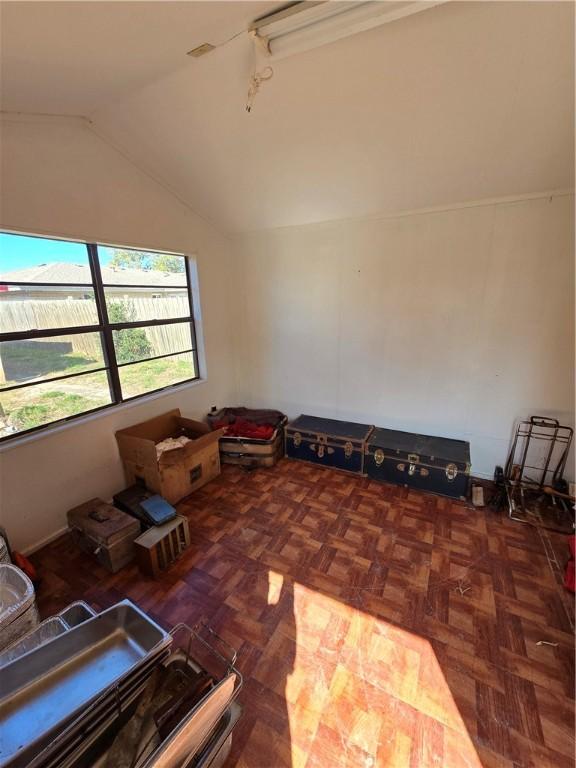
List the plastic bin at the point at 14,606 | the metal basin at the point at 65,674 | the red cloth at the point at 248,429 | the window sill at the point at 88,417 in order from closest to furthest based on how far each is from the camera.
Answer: the metal basin at the point at 65,674 → the plastic bin at the point at 14,606 → the window sill at the point at 88,417 → the red cloth at the point at 248,429

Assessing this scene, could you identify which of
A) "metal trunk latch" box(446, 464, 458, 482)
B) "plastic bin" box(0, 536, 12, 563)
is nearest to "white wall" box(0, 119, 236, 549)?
"plastic bin" box(0, 536, 12, 563)

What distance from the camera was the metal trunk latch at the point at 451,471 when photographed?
8.52ft

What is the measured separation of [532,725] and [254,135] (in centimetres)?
343

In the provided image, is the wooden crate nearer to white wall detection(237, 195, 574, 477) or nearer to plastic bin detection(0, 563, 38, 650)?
plastic bin detection(0, 563, 38, 650)

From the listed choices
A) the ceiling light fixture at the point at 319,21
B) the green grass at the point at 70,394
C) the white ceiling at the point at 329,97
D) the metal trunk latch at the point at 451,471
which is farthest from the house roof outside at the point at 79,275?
the metal trunk latch at the point at 451,471

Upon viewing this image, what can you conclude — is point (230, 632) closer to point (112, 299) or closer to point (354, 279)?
point (112, 299)

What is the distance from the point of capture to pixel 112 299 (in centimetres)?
260

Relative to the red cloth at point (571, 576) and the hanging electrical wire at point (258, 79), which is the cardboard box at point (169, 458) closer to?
the hanging electrical wire at point (258, 79)

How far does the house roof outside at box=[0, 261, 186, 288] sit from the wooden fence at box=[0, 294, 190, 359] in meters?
0.13

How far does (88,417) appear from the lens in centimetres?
243

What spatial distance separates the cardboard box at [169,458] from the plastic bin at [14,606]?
3.29 feet

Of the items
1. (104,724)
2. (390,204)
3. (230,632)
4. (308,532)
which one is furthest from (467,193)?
(104,724)

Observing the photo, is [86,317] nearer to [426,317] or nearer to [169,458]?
[169,458]

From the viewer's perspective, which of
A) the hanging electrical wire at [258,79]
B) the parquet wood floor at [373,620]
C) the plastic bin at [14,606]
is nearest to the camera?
the parquet wood floor at [373,620]
